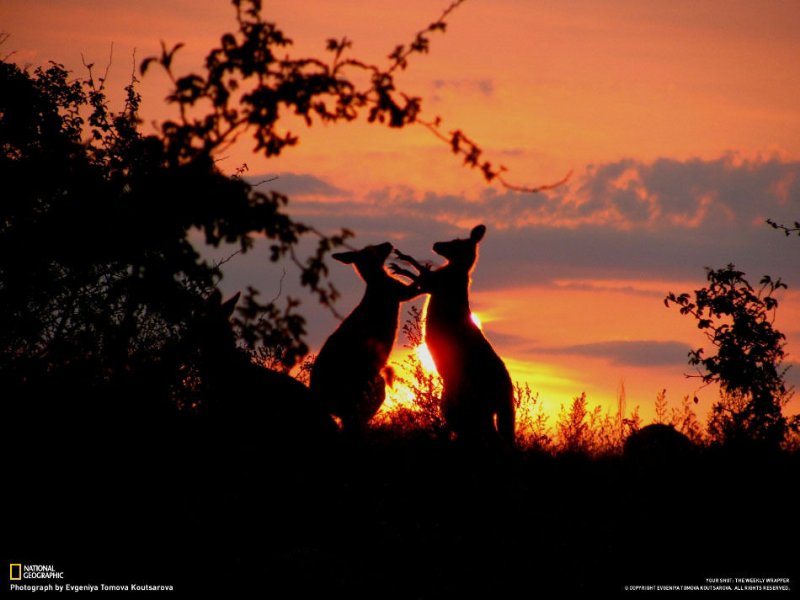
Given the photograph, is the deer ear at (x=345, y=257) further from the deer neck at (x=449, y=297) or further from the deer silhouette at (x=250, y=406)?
the deer silhouette at (x=250, y=406)

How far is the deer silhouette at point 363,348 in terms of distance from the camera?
10.3m

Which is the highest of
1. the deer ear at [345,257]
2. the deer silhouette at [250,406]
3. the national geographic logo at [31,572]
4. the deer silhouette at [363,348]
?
the deer ear at [345,257]

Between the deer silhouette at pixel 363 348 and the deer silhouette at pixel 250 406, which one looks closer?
the deer silhouette at pixel 250 406

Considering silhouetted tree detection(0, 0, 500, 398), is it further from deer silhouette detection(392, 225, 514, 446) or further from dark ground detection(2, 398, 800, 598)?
deer silhouette detection(392, 225, 514, 446)

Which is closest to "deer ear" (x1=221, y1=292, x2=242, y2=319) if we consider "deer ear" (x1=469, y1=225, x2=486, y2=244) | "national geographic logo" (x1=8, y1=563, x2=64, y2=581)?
"deer ear" (x1=469, y1=225, x2=486, y2=244)

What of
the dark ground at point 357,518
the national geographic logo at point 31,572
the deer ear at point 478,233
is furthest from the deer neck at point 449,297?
the national geographic logo at point 31,572

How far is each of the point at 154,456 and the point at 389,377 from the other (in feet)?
8.27

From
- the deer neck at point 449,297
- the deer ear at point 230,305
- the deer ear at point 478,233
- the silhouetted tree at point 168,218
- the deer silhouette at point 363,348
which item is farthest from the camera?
the deer ear at point 478,233

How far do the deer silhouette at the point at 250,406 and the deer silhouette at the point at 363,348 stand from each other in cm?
119

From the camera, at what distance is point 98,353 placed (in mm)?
7355

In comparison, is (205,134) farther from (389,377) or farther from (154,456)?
(154,456)

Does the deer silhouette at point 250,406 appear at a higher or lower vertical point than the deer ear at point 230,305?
lower

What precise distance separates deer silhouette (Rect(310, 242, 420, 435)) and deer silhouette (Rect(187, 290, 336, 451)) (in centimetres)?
119

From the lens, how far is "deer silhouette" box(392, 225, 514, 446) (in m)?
9.77
